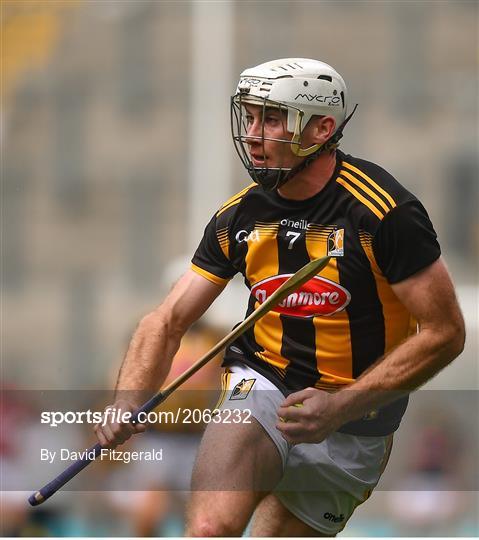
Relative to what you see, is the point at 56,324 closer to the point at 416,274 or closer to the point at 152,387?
the point at 152,387

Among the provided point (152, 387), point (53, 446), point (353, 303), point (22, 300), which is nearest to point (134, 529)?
point (53, 446)

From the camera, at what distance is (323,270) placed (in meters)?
3.48

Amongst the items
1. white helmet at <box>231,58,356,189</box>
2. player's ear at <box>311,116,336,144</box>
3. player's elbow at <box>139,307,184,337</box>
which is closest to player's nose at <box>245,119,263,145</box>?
white helmet at <box>231,58,356,189</box>

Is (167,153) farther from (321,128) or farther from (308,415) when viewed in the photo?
(308,415)

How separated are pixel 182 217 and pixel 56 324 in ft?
3.32

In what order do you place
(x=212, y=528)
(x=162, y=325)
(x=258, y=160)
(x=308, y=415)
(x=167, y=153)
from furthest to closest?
(x=167, y=153) < (x=162, y=325) < (x=258, y=160) < (x=308, y=415) < (x=212, y=528)

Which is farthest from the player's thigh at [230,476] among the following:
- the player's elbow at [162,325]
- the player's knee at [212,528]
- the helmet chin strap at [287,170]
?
the helmet chin strap at [287,170]

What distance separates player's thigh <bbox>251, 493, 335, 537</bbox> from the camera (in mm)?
3730

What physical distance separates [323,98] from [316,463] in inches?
39.1

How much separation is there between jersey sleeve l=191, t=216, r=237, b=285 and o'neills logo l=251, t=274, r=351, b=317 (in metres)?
0.11

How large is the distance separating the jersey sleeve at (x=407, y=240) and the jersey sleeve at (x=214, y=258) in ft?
1.48

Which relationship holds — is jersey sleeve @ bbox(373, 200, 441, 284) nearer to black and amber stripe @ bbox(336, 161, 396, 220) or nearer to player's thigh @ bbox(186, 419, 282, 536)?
black and amber stripe @ bbox(336, 161, 396, 220)

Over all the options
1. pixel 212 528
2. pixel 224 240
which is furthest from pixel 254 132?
pixel 212 528

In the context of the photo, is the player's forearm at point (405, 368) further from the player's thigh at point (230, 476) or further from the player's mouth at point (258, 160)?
the player's mouth at point (258, 160)
